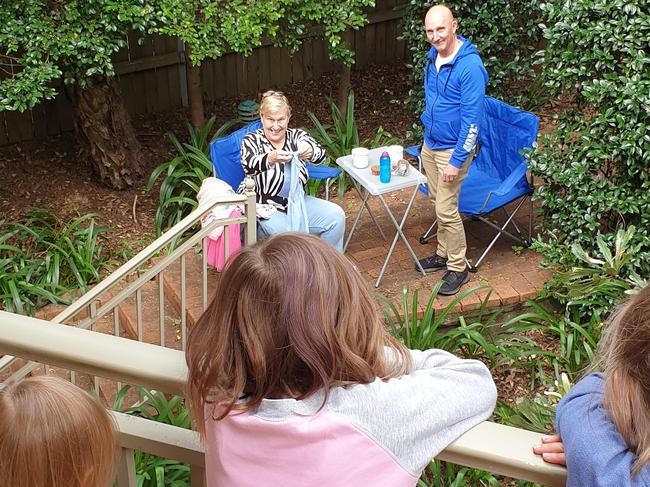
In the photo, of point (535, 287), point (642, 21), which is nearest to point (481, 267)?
point (535, 287)

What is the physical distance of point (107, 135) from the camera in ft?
19.0

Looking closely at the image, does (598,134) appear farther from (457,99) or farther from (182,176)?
(182,176)

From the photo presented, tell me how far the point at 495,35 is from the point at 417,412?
4903 mm

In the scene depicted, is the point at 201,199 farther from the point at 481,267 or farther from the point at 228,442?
the point at 228,442

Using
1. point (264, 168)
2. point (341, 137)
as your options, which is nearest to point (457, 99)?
point (264, 168)

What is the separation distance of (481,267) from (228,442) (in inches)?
153

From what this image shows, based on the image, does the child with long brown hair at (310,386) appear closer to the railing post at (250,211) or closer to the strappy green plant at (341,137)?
the railing post at (250,211)

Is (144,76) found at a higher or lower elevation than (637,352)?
lower

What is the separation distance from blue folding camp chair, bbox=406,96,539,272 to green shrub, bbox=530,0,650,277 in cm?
20

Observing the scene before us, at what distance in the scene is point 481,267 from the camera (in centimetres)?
514

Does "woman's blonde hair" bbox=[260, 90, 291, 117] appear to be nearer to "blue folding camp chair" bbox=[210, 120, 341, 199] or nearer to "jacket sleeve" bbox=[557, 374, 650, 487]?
"blue folding camp chair" bbox=[210, 120, 341, 199]

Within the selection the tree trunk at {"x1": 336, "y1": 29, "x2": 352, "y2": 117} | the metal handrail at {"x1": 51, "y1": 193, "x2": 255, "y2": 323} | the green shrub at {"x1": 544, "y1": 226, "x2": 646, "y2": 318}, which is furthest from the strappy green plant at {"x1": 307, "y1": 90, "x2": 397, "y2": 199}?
the metal handrail at {"x1": 51, "y1": 193, "x2": 255, "y2": 323}

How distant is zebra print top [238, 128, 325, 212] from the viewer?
15.3 feet

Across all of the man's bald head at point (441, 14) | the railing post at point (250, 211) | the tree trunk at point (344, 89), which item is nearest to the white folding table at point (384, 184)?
the railing post at point (250, 211)
